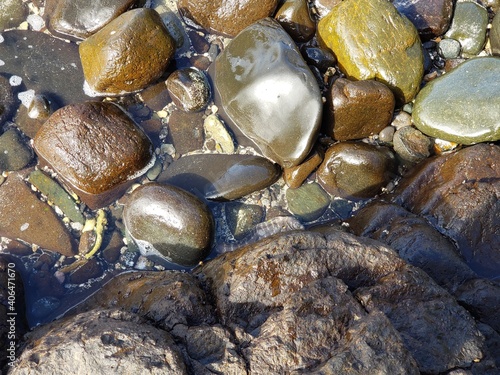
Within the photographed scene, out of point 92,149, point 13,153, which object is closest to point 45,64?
point 13,153

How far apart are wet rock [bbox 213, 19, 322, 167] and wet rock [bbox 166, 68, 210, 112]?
22cm

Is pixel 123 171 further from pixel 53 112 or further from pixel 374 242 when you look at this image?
pixel 374 242

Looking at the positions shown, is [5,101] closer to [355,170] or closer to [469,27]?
[355,170]

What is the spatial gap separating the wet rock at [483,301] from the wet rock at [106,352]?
76.3 inches

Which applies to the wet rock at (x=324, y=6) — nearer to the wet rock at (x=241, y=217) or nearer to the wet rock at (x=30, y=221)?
the wet rock at (x=241, y=217)

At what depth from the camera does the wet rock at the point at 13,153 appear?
3967 millimetres

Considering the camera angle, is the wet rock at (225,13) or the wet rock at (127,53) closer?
the wet rock at (127,53)

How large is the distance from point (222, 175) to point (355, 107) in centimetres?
136

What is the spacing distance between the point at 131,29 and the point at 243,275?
253 cm

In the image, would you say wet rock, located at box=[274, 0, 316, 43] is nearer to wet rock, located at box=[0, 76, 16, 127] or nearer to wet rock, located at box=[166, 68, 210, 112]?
wet rock, located at box=[166, 68, 210, 112]

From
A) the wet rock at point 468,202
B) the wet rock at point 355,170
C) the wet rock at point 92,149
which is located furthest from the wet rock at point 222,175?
the wet rock at point 468,202

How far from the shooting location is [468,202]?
3418 millimetres

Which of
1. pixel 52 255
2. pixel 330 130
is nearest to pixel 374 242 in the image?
pixel 330 130

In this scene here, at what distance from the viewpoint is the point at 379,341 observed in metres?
2.05
